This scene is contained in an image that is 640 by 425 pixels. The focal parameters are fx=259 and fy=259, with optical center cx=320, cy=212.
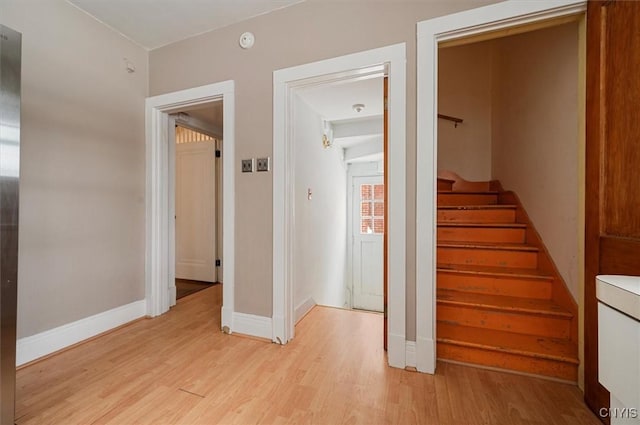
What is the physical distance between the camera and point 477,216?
265 cm

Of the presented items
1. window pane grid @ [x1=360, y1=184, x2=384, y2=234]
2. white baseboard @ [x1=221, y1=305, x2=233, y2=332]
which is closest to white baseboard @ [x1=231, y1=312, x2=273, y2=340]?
white baseboard @ [x1=221, y1=305, x2=233, y2=332]

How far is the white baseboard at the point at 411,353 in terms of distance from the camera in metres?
1.64

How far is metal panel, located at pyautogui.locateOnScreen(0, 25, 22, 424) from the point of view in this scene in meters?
1.10

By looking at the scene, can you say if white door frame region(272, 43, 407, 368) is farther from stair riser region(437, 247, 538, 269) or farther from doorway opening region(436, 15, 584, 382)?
stair riser region(437, 247, 538, 269)

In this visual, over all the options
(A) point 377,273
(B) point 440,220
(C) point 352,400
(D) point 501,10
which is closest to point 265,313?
(C) point 352,400

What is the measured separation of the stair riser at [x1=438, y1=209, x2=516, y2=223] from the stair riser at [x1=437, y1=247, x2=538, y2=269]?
1.61 feet

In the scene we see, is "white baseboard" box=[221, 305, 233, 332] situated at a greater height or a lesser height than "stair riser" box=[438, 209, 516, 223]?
lesser

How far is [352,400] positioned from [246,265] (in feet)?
3.90

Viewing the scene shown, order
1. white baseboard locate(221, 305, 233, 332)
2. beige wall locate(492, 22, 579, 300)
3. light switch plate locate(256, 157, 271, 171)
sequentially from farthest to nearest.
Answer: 1. white baseboard locate(221, 305, 233, 332)
2. light switch plate locate(256, 157, 271, 171)
3. beige wall locate(492, 22, 579, 300)

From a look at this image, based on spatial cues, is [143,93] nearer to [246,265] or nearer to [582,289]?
[246,265]

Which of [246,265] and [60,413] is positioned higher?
[246,265]

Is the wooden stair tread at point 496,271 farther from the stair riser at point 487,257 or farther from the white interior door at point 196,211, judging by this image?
the white interior door at point 196,211

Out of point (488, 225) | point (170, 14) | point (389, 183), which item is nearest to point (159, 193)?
point (170, 14)

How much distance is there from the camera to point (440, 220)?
106 inches
